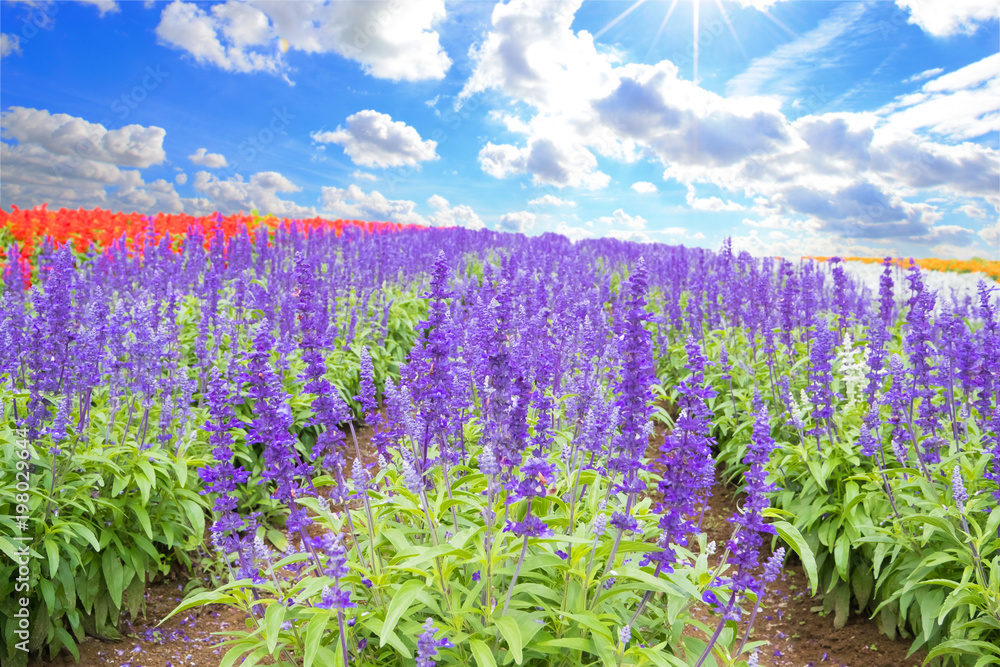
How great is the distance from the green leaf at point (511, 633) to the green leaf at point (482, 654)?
3.7 inches

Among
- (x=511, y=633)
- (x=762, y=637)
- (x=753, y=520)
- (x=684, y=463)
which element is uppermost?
(x=684, y=463)

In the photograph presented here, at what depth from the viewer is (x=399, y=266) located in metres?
13.6

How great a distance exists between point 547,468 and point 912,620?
12.6 ft

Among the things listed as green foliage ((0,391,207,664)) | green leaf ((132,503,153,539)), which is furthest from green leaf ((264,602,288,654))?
green leaf ((132,503,153,539))

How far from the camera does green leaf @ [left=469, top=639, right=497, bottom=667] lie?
2.46m

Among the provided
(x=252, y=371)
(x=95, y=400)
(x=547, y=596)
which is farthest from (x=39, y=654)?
(x=547, y=596)

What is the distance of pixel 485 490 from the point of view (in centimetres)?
366

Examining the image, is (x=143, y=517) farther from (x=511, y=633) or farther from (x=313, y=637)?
(x=511, y=633)

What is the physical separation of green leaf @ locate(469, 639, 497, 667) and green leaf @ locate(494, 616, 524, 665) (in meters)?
0.10

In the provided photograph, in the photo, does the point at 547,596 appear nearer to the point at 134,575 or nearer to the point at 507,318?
the point at 507,318

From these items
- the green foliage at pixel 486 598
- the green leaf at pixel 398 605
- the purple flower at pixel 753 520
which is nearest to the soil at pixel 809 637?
the green foliage at pixel 486 598

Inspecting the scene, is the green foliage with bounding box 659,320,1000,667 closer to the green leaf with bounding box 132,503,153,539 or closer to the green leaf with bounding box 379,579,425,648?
the green leaf with bounding box 379,579,425,648

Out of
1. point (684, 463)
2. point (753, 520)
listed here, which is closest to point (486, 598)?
point (684, 463)

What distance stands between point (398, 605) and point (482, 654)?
0.41 m
